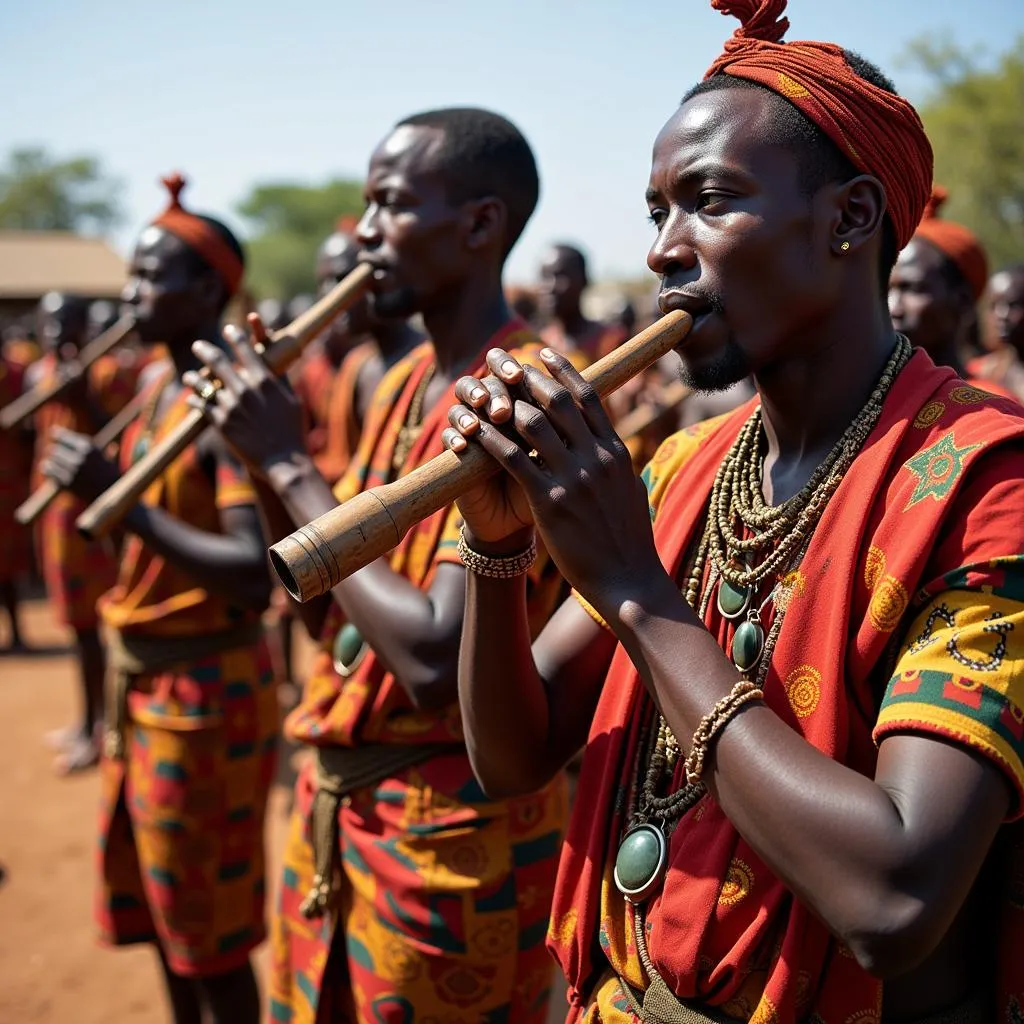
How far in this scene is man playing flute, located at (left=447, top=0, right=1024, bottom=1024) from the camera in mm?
1223

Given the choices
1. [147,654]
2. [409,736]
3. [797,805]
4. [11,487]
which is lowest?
[11,487]

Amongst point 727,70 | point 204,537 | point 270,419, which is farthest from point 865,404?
point 204,537

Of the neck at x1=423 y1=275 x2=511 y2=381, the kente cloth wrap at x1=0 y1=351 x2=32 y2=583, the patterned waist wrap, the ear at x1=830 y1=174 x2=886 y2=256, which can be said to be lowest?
the kente cloth wrap at x1=0 y1=351 x2=32 y2=583

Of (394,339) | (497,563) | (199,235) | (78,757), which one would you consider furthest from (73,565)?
(497,563)

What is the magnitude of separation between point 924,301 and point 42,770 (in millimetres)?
5961

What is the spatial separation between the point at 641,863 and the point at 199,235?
124 inches

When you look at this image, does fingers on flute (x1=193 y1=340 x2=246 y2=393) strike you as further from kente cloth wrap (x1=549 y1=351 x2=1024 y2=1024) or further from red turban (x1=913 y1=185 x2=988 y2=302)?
red turban (x1=913 y1=185 x2=988 y2=302)

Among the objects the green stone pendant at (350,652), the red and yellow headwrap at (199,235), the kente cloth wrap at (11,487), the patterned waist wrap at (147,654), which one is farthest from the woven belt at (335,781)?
the kente cloth wrap at (11,487)

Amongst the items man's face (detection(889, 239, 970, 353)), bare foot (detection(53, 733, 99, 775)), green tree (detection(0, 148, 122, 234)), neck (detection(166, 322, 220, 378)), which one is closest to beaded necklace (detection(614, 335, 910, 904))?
man's face (detection(889, 239, 970, 353))

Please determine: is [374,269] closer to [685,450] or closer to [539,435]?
[685,450]

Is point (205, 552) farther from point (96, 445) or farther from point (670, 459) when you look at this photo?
point (670, 459)

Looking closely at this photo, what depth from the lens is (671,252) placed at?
1579mm

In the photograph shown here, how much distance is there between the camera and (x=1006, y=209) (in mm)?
28594

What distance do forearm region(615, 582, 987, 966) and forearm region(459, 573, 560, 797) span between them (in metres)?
0.33
